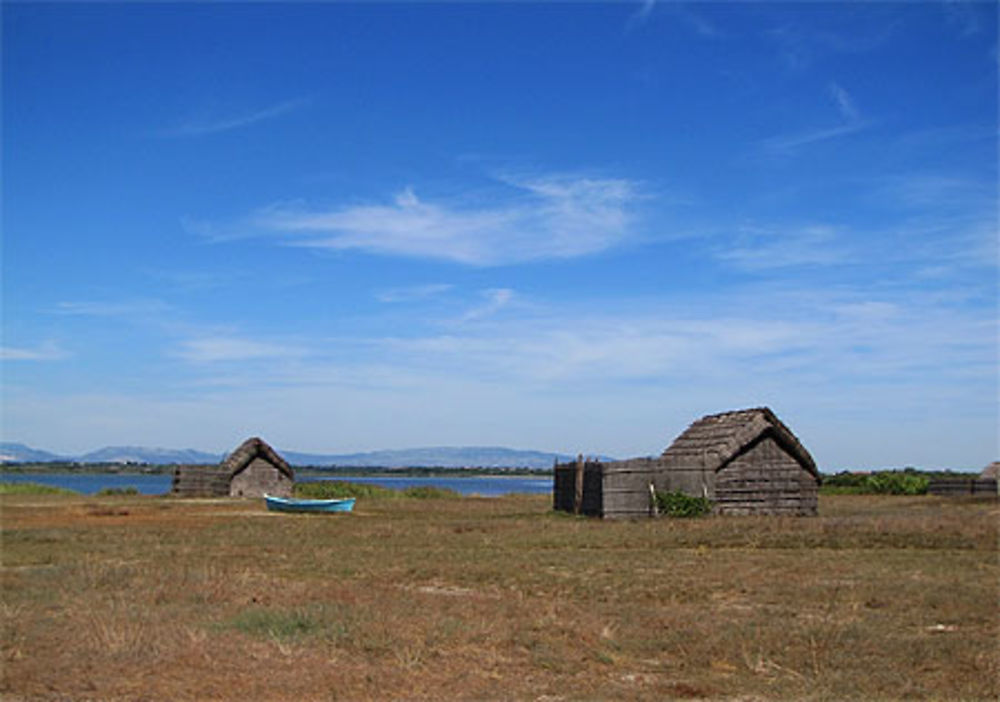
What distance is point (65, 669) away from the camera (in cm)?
1022

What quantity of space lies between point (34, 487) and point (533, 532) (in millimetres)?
40318

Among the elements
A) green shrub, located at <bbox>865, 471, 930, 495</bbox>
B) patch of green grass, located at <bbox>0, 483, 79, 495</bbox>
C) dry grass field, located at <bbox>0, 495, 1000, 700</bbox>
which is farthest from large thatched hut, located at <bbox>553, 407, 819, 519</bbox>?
patch of green grass, located at <bbox>0, 483, 79, 495</bbox>

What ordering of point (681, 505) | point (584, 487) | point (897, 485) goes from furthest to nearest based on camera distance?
point (897, 485) → point (584, 487) → point (681, 505)

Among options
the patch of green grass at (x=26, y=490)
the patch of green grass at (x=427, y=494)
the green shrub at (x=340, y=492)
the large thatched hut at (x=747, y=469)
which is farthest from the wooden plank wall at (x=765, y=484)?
the patch of green grass at (x=26, y=490)

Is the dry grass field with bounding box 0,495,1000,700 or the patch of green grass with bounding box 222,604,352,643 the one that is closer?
the dry grass field with bounding box 0,495,1000,700

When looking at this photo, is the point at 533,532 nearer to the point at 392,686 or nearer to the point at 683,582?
the point at 683,582

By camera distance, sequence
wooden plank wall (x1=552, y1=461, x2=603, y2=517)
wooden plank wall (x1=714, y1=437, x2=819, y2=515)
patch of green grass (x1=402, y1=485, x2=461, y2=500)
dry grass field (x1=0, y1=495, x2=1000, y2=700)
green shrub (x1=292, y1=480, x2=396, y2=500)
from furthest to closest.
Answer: patch of green grass (x1=402, y1=485, x2=461, y2=500), green shrub (x1=292, y1=480, x2=396, y2=500), wooden plank wall (x1=552, y1=461, x2=603, y2=517), wooden plank wall (x1=714, y1=437, x2=819, y2=515), dry grass field (x1=0, y1=495, x2=1000, y2=700)

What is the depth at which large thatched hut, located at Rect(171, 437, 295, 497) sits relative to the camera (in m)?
55.5

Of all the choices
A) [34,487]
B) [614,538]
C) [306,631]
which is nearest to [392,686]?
[306,631]

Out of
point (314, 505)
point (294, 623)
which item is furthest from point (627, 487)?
point (294, 623)

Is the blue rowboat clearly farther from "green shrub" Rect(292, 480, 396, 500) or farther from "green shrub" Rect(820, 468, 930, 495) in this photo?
"green shrub" Rect(820, 468, 930, 495)

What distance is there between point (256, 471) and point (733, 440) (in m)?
30.1

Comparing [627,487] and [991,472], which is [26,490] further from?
[991,472]

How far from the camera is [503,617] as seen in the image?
43.6 feet
